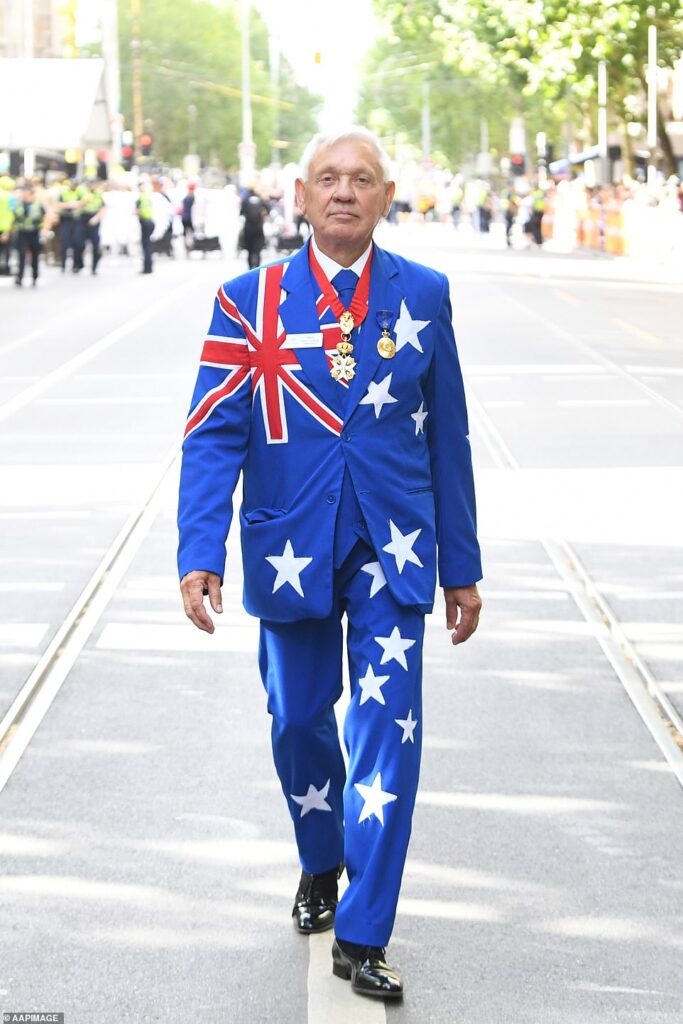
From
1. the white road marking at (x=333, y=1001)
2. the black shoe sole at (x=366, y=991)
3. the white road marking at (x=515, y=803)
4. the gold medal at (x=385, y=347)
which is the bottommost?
the white road marking at (x=515, y=803)

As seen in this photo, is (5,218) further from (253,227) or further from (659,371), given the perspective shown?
(659,371)

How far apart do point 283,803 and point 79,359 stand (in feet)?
53.1

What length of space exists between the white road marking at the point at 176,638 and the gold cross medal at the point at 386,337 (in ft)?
12.0

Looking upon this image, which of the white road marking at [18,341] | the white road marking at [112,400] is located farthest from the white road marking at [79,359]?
the white road marking at [18,341]

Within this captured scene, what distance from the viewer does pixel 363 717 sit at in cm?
464

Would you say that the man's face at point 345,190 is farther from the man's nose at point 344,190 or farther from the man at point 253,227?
the man at point 253,227

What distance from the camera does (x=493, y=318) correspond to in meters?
28.1

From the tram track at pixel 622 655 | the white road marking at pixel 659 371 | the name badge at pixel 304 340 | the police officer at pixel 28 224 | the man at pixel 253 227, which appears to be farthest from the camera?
the man at pixel 253 227

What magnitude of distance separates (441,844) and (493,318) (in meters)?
22.7

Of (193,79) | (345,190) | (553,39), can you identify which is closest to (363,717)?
(345,190)

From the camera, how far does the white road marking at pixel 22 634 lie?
8367 mm

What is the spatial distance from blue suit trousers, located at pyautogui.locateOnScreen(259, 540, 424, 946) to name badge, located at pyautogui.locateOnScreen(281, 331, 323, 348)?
41cm

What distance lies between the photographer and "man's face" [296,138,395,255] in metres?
4.61

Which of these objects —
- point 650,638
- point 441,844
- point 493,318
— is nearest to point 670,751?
point 441,844
